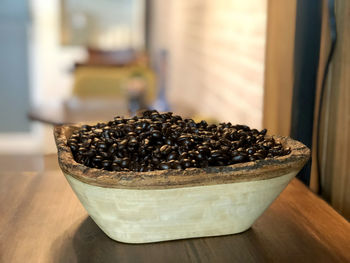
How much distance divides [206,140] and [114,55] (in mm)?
3981

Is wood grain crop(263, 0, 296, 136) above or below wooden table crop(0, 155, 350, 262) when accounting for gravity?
above

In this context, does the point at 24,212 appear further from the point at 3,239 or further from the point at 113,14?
the point at 113,14

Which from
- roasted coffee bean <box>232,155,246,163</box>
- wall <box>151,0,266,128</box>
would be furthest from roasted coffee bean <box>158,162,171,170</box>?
wall <box>151,0,266,128</box>

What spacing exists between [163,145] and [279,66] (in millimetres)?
651

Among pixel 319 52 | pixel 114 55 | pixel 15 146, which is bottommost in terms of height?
pixel 15 146

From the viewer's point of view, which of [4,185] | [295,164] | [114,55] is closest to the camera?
[295,164]

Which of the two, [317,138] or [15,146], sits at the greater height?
[317,138]

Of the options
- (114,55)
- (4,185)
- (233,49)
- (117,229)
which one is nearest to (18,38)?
(114,55)

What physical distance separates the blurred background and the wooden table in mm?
240

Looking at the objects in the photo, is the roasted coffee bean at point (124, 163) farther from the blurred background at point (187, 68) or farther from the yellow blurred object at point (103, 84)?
the yellow blurred object at point (103, 84)

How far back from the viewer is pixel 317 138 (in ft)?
4.30

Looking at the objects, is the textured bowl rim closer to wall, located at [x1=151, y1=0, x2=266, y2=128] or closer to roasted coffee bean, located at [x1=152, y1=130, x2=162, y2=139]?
roasted coffee bean, located at [x1=152, y1=130, x2=162, y2=139]

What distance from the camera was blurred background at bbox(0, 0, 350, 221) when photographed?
1276 millimetres

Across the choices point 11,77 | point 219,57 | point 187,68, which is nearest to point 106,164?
point 219,57
